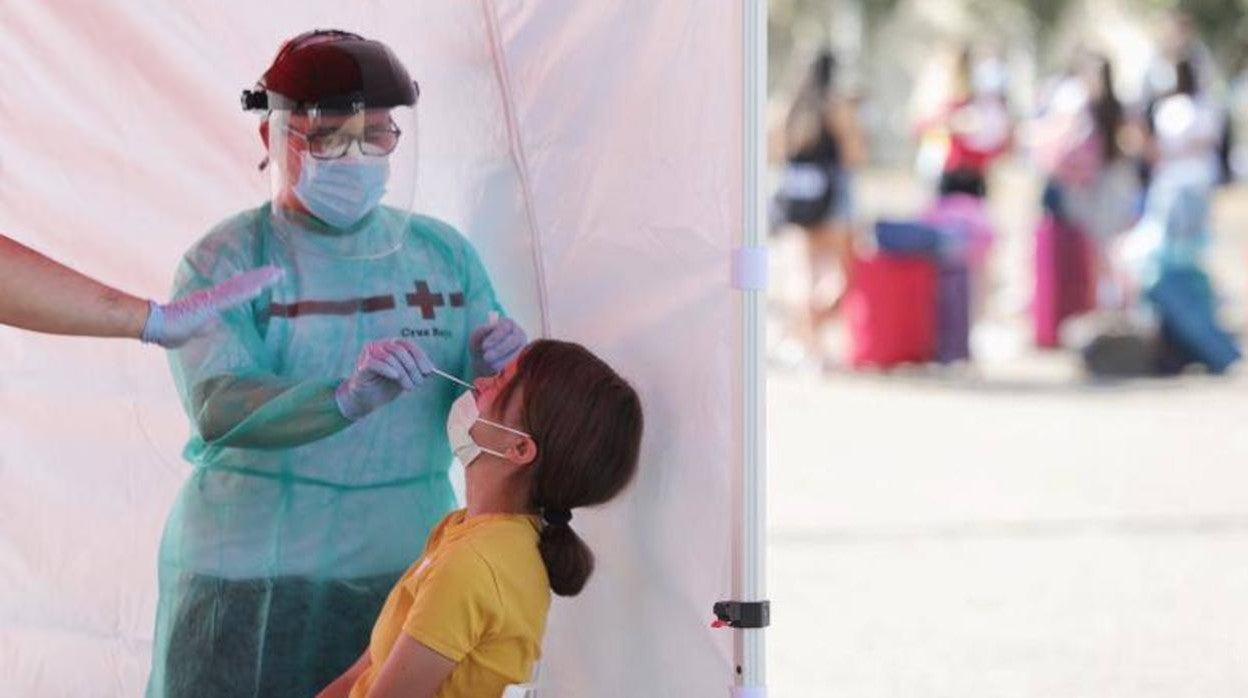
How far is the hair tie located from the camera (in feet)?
13.0

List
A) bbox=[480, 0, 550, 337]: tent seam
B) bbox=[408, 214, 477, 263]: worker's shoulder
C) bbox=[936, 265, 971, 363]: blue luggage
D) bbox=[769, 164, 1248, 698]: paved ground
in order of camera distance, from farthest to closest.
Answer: bbox=[936, 265, 971, 363]: blue luggage → bbox=[769, 164, 1248, 698]: paved ground → bbox=[480, 0, 550, 337]: tent seam → bbox=[408, 214, 477, 263]: worker's shoulder

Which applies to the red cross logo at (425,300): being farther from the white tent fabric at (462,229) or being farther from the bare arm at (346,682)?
the bare arm at (346,682)

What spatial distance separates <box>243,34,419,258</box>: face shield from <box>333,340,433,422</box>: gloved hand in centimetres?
23

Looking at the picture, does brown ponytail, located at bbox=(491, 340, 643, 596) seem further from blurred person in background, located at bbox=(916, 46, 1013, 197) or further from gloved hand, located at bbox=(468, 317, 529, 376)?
blurred person in background, located at bbox=(916, 46, 1013, 197)

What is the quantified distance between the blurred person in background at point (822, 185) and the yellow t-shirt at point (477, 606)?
30.9ft

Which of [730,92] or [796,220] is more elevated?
[796,220]

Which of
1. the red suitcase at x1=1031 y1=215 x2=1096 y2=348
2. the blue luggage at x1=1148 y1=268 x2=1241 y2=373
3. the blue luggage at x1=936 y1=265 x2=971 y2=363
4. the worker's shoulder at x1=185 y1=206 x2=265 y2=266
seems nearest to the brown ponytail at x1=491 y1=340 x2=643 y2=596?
the worker's shoulder at x1=185 y1=206 x2=265 y2=266

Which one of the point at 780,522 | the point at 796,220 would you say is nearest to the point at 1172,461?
the point at 780,522

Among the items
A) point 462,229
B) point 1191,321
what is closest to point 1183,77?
point 1191,321

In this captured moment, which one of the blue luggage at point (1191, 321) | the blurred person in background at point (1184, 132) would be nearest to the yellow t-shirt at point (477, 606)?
the blue luggage at point (1191, 321)

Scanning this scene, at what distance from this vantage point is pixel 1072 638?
7262 mm

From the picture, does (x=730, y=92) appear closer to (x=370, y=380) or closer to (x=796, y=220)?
(x=370, y=380)

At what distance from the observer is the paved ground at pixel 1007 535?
6.95 metres

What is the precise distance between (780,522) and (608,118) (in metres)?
4.95
